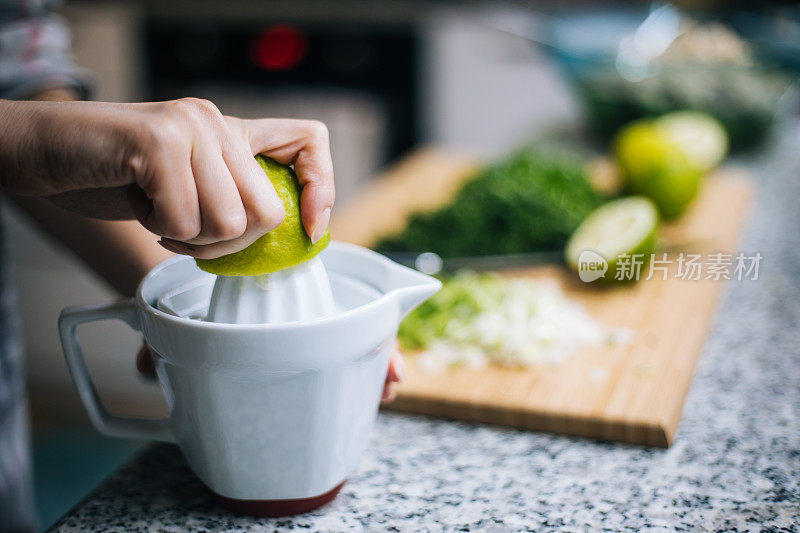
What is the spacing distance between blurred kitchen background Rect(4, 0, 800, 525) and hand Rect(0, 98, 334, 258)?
1.52 meters

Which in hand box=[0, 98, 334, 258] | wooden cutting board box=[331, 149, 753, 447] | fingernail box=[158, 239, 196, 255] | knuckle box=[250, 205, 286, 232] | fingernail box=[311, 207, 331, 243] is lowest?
wooden cutting board box=[331, 149, 753, 447]

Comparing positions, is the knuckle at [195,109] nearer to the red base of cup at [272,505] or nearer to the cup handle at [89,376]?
the cup handle at [89,376]

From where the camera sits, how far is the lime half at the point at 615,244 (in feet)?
3.12

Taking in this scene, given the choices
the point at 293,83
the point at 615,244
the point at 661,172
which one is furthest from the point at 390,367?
the point at 293,83

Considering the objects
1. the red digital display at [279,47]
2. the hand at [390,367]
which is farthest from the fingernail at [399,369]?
the red digital display at [279,47]

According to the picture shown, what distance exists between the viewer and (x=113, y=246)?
0.62m

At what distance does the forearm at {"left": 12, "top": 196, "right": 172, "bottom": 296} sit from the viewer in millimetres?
616

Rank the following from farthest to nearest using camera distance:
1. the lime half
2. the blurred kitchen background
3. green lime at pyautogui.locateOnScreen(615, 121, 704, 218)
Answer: the blurred kitchen background → green lime at pyautogui.locateOnScreen(615, 121, 704, 218) → the lime half

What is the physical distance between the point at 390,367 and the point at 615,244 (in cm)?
54

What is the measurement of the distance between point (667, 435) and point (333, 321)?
0.34 meters

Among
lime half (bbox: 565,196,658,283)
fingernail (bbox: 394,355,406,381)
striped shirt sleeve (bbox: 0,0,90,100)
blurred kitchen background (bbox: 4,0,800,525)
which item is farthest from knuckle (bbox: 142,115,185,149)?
blurred kitchen background (bbox: 4,0,800,525)

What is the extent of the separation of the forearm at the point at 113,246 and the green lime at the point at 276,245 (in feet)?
0.61

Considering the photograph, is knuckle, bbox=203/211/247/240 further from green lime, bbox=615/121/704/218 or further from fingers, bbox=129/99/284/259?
green lime, bbox=615/121/704/218

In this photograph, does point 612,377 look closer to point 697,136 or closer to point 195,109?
point 195,109
